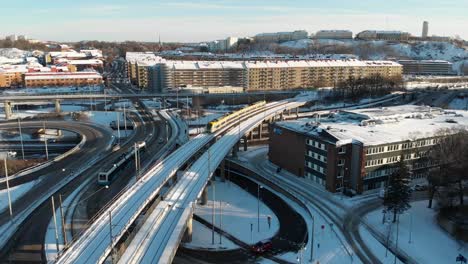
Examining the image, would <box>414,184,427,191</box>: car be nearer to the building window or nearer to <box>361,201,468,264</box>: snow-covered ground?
<box>361,201,468,264</box>: snow-covered ground

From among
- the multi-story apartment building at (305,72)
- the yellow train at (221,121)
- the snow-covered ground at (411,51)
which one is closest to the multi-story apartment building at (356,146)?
the yellow train at (221,121)

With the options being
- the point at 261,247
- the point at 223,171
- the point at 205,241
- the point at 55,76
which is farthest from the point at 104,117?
the point at 261,247

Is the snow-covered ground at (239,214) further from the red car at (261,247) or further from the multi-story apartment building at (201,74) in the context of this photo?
the multi-story apartment building at (201,74)

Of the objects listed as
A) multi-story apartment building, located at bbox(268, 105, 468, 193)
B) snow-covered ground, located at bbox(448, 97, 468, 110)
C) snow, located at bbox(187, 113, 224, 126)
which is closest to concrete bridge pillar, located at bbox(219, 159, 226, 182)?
multi-story apartment building, located at bbox(268, 105, 468, 193)

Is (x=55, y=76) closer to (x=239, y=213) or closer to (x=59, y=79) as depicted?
(x=59, y=79)

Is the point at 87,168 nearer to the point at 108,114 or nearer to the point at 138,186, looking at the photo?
the point at 138,186

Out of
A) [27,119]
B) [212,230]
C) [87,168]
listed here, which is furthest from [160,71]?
[212,230]
